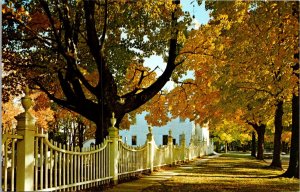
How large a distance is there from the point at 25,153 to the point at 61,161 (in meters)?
2.04

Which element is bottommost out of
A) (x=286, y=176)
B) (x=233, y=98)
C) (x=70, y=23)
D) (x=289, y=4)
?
(x=286, y=176)

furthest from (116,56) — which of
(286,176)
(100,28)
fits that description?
(286,176)

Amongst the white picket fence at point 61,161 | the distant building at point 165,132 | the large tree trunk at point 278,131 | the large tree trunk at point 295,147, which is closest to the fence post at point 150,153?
the white picket fence at point 61,161

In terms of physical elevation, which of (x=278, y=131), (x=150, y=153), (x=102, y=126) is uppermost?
(x=102, y=126)

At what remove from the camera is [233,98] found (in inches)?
808

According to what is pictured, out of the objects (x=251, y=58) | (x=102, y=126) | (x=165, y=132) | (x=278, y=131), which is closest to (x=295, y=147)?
(x=251, y=58)

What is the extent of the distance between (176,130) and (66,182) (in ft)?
148

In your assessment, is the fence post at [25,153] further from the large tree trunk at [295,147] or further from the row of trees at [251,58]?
the large tree trunk at [295,147]

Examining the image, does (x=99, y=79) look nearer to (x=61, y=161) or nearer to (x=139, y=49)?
(x=139, y=49)

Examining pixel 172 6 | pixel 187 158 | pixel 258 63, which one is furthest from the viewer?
pixel 187 158

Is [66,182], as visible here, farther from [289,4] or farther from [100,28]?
[100,28]

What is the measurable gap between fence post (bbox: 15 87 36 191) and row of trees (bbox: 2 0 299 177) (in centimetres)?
639

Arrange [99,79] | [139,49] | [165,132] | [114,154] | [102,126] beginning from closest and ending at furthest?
[114,154] < [102,126] < [99,79] < [139,49] < [165,132]

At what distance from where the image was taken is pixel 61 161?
966 centimetres
